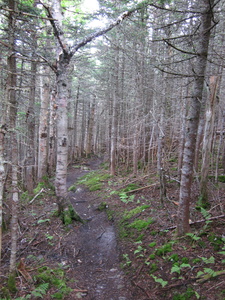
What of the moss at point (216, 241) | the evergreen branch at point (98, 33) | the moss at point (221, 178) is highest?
the evergreen branch at point (98, 33)

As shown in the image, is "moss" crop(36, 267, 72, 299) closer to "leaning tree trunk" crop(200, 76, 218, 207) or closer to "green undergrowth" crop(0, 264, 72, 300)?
"green undergrowth" crop(0, 264, 72, 300)

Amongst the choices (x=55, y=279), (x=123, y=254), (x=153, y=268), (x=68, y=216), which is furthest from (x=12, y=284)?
(x=68, y=216)

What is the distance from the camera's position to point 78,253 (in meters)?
5.73

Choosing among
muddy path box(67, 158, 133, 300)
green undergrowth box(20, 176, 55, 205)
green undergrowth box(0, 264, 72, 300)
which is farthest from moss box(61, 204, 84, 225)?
green undergrowth box(20, 176, 55, 205)

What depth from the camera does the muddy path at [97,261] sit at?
174 inches

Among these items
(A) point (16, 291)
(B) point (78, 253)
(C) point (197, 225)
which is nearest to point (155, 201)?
(C) point (197, 225)

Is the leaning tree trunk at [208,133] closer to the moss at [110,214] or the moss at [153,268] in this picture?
the moss at [153,268]

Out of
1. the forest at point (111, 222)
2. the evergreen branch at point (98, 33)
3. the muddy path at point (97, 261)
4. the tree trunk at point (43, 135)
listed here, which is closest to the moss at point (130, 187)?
the forest at point (111, 222)

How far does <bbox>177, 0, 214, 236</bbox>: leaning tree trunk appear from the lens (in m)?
4.39

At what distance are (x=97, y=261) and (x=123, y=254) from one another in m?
0.71

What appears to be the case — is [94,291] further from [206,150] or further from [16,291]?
[206,150]

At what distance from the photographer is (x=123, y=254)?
5.60 meters

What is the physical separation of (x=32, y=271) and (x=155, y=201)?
485cm

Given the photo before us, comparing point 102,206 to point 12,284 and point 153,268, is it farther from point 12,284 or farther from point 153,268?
point 12,284
